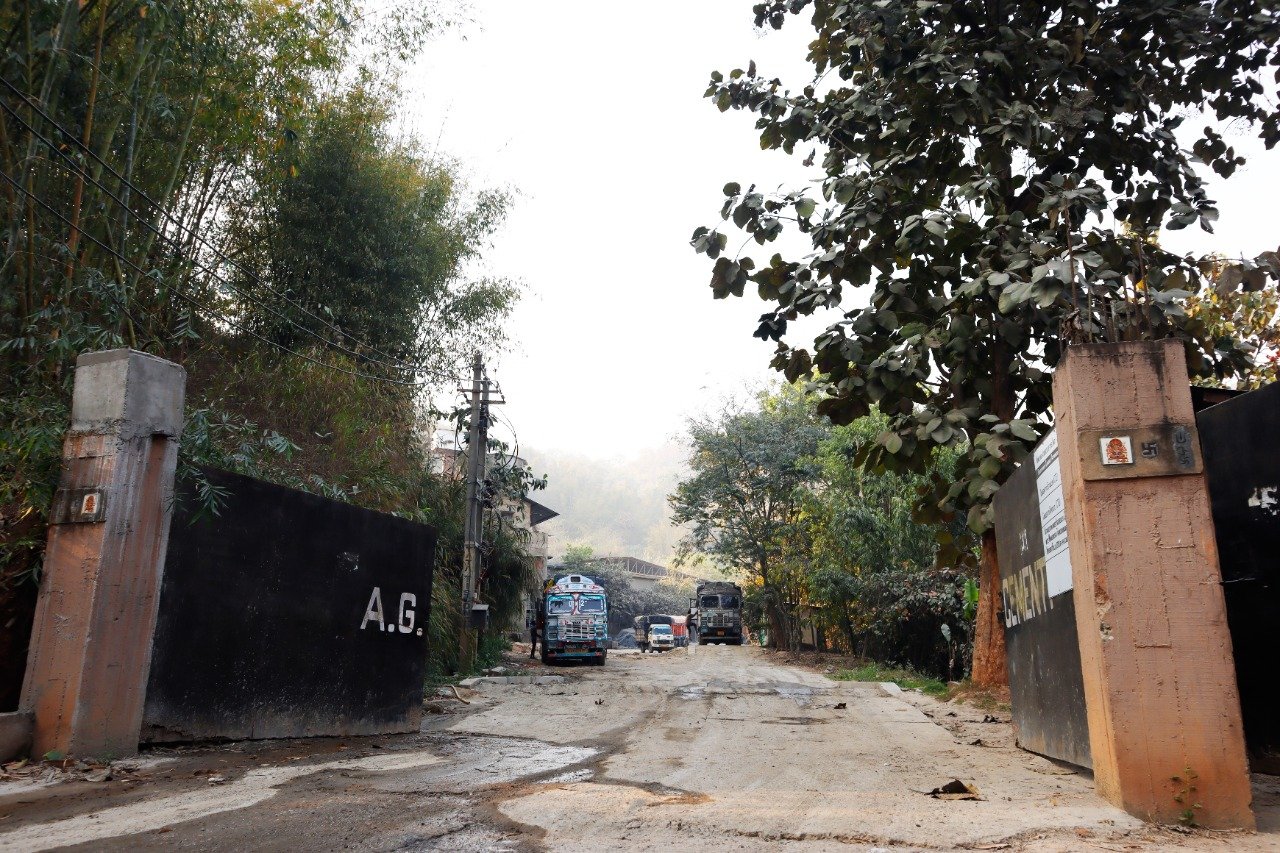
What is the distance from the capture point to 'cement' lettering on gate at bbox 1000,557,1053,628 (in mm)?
6699

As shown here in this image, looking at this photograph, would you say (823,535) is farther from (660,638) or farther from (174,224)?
(660,638)

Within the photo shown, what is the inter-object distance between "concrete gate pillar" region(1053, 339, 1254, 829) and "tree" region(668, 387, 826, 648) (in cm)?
2470

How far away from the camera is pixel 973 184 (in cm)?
823

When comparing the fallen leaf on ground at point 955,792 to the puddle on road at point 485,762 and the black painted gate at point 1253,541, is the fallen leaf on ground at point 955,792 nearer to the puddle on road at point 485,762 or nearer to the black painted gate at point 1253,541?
the black painted gate at point 1253,541

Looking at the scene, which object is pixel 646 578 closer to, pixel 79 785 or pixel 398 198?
pixel 398 198

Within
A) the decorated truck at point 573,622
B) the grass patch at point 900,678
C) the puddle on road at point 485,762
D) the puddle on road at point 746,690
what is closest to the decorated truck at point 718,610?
the decorated truck at point 573,622

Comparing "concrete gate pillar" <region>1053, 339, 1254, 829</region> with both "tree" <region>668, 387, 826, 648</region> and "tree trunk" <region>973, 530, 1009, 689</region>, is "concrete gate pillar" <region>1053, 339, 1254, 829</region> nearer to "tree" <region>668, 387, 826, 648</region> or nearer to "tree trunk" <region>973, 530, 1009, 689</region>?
"tree trunk" <region>973, 530, 1009, 689</region>

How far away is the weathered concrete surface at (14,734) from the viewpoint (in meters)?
5.99

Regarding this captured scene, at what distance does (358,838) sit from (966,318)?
6.97 meters

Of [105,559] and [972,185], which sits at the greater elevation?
[972,185]

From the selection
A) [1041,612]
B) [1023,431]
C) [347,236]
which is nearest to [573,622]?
[347,236]

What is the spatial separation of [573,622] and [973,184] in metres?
20.7

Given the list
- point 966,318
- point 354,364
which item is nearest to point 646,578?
point 354,364

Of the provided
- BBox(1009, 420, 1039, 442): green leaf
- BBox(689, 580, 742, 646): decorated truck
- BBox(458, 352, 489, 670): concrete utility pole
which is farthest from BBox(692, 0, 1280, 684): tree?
BBox(689, 580, 742, 646): decorated truck
